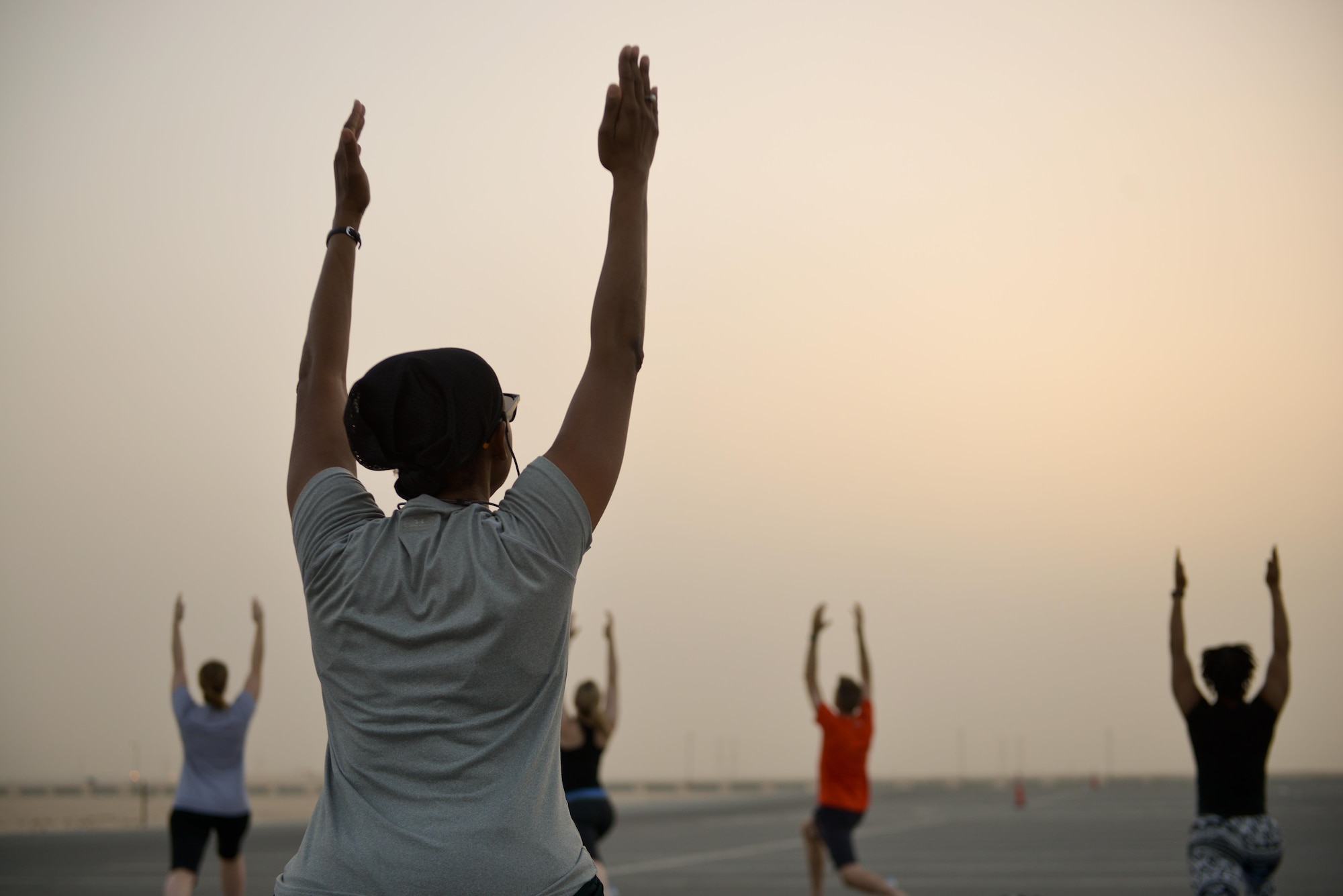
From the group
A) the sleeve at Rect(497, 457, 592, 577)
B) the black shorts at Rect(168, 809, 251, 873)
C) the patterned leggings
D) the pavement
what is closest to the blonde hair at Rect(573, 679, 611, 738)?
the black shorts at Rect(168, 809, 251, 873)

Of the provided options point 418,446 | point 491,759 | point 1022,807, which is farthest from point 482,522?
point 1022,807

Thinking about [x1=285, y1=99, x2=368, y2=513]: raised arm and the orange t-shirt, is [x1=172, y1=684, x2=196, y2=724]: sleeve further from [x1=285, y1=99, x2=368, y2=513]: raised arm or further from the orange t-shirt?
[x1=285, y1=99, x2=368, y2=513]: raised arm

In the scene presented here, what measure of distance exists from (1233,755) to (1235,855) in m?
0.50

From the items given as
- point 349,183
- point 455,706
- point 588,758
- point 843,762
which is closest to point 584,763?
point 588,758

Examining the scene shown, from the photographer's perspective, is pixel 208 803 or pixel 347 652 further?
pixel 208 803

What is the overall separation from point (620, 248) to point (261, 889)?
46.5 ft

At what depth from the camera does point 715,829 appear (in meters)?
28.4

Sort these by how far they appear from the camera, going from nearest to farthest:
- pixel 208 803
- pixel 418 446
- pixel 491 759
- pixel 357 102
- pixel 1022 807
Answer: pixel 491 759 < pixel 418 446 < pixel 357 102 < pixel 208 803 < pixel 1022 807

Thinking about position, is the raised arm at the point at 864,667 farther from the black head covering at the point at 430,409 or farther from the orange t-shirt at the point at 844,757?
the black head covering at the point at 430,409

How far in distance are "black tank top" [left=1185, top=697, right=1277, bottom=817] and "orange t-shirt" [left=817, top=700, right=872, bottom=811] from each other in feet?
14.7

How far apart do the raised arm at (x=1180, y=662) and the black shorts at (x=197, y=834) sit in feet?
21.2

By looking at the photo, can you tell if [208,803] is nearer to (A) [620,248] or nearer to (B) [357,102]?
(B) [357,102]

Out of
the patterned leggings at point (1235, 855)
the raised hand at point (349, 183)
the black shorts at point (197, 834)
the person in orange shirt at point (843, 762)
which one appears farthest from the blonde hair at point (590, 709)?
the raised hand at point (349, 183)

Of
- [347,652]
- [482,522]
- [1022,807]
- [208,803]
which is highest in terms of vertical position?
[482,522]
